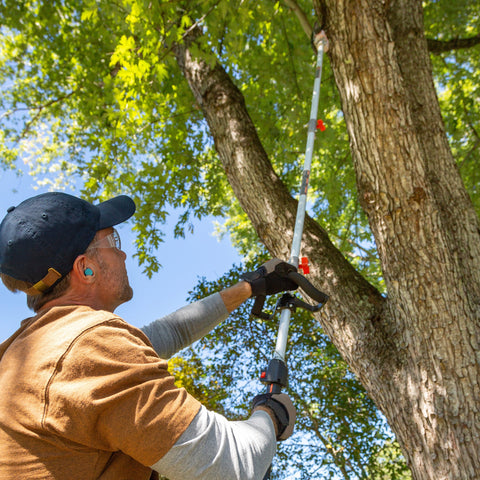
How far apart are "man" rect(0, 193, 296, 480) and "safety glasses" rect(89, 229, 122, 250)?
0.41ft

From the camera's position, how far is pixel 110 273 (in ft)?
4.96

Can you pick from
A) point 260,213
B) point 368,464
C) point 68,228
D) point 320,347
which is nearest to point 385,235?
point 260,213

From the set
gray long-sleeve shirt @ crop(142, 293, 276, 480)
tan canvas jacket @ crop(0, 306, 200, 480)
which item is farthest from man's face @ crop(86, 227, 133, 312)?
gray long-sleeve shirt @ crop(142, 293, 276, 480)

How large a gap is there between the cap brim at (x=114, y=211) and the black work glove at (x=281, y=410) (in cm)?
79

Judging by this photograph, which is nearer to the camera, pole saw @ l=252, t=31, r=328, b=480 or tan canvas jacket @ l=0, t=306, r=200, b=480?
tan canvas jacket @ l=0, t=306, r=200, b=480

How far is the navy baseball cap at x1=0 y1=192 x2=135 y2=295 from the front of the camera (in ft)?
4.33

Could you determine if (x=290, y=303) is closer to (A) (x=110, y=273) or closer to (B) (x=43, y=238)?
(A) (x=110, y=273)

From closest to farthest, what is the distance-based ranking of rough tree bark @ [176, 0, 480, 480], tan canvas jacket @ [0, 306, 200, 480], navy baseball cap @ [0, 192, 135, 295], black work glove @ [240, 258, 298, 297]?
1. tan canvas jacket @ [0, 306, 200, 480]
2. navy baseball cap @ [0, 192, 135, 295]
3. black work glove @ [240, 258, 298, 297]
4. rough tree bark @ [176, 0, 480, 480]

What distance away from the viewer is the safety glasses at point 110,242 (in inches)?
59.4

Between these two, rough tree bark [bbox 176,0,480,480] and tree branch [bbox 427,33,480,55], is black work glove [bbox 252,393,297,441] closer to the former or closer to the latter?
rough tree bark [bbox 176,0,480,480]

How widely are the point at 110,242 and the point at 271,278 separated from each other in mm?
1006

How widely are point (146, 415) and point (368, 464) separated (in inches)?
228

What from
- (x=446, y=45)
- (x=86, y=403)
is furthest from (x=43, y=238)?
(x=446, y=45)

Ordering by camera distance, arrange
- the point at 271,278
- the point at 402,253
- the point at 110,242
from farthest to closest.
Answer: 1. the point at 402,253
2. the point at 271,278
3. the point at 110,242
